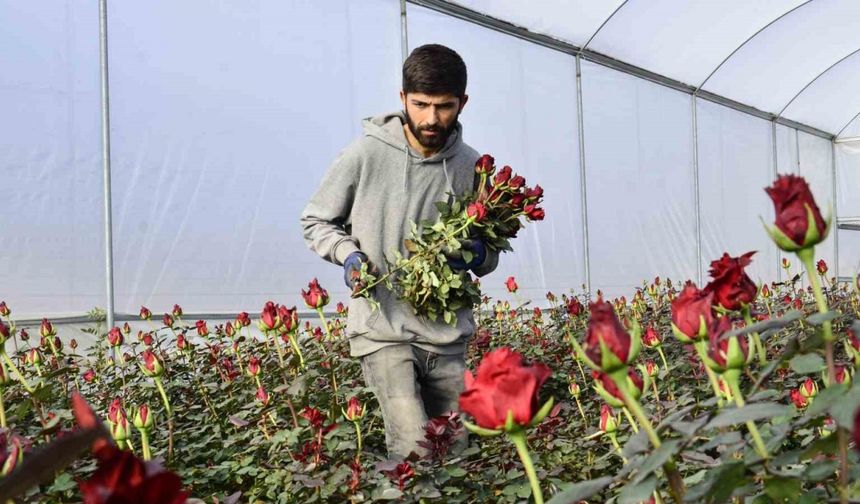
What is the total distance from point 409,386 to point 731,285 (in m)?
1.40

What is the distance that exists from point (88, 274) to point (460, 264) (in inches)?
130

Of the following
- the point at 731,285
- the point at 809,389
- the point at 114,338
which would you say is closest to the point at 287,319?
the point at 114,338

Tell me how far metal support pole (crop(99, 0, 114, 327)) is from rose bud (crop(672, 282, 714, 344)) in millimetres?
4393

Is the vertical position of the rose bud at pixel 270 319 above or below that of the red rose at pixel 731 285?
below

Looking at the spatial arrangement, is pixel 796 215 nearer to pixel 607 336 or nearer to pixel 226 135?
pixel 607 336

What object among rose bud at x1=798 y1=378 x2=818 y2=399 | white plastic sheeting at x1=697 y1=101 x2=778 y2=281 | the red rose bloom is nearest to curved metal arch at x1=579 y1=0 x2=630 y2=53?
white plastic sheeting at x1=697 y1=101 x2=778 y2=281

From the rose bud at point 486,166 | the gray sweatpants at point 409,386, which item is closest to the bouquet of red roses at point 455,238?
the rose bud at point 486,166

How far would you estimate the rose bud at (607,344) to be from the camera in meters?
0.64

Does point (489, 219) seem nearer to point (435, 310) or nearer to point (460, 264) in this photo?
point (460, 264)

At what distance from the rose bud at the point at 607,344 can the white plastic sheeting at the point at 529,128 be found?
6286 mm

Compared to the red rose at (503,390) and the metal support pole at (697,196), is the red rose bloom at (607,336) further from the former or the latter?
the metal support pole at (697,196)

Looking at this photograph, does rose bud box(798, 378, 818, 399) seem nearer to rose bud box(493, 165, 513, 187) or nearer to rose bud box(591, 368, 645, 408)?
rose bud box(591, 368, 645, 408)

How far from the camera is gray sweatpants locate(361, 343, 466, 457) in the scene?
7.02 ft

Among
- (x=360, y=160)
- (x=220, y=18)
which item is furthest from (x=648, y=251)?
(x=360, y=160)
